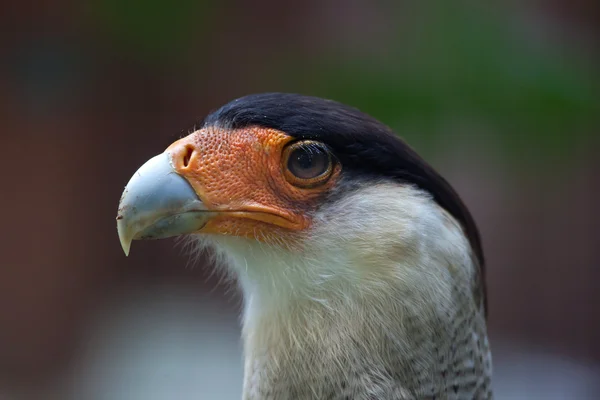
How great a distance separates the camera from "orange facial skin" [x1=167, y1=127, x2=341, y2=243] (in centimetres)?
157

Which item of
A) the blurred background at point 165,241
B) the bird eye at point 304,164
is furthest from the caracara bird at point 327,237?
the blurred background at point 165,241

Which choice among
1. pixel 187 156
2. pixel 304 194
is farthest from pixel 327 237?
pixel 187 156

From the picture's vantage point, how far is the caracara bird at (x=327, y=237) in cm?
155

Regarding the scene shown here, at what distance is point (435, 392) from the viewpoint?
1576 millimetres

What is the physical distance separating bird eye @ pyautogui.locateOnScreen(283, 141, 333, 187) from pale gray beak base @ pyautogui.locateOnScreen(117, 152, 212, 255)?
214 millimetres

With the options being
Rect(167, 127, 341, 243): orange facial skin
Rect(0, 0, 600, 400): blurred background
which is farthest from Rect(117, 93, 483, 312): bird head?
Rect(0, 0, 600, 400): blurred background

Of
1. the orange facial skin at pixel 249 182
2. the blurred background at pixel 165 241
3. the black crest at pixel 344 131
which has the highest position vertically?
the black crest at pixel 344 131

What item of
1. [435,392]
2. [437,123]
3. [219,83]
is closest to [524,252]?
[437,123]

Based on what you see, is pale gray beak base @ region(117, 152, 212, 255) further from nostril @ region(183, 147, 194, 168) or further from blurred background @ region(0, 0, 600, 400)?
blurred background @ region(0, 0, 600, 400)

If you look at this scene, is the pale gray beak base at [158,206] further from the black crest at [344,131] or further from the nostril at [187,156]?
the black crest at [344,131]

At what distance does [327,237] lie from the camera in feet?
5.26

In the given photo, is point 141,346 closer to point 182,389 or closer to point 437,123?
point 182,389

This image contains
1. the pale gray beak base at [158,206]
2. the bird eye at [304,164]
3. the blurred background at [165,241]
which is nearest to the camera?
the pale gray beak base at [158,206]

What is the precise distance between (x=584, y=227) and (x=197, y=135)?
388 centimetres
